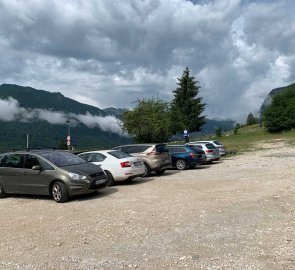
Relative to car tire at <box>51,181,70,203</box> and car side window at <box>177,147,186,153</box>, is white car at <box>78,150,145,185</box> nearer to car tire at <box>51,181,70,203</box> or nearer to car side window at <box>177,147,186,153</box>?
car tire at <box>51,181,70,203</box>

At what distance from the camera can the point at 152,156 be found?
19.6 meters

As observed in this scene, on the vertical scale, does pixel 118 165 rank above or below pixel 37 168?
below

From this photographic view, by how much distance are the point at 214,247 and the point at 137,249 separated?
4.14 ft

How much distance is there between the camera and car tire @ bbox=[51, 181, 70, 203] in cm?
1236

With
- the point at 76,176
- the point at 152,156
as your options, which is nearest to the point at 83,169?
the point at 76,176

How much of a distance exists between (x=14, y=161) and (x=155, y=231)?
25.2ft

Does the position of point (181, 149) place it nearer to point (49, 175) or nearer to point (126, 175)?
point (126, 175)

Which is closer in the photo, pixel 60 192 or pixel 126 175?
pixel 60 192

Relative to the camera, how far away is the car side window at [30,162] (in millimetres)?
13414

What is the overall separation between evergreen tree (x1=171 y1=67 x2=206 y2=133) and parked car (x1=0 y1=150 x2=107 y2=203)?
51189mm

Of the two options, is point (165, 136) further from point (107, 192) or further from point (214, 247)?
point (214, 247)

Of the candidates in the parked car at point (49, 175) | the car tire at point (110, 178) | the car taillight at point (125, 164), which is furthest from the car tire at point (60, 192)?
the car taillight at point (125, 164)

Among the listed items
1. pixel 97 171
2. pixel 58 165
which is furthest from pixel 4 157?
pixel 97 171

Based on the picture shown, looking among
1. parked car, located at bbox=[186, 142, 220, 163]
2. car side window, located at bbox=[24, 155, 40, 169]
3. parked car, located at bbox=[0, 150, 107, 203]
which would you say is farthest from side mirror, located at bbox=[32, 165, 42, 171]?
parked car, located at bbox=[186, 142, 220, 163]
